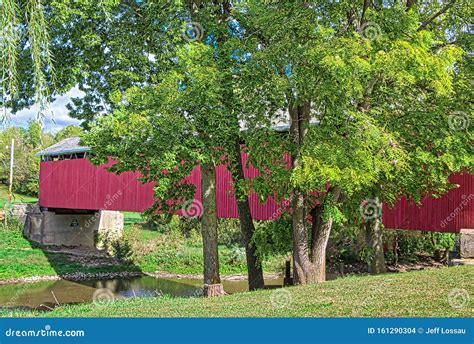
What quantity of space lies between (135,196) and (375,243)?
454 inches

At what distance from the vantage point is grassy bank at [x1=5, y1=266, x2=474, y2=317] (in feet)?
19.9

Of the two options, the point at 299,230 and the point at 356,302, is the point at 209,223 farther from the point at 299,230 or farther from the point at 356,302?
the point at 356,302

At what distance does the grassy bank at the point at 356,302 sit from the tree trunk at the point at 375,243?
389cm

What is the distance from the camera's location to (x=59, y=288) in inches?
843

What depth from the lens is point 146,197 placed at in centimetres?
2089

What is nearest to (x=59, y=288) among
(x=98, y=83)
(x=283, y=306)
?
(x=98, y=83)

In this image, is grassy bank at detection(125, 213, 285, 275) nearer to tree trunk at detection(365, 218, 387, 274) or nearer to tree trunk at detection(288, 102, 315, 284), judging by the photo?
tree trunk at detection(365, 218, 387, 274)

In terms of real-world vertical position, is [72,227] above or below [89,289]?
above

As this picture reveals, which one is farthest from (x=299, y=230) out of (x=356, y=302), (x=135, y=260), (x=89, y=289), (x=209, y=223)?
(x=135, y=260)

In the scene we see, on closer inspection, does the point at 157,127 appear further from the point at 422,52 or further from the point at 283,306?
the point at 422,52

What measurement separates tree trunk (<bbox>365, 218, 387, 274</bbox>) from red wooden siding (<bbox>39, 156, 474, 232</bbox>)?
47 cm

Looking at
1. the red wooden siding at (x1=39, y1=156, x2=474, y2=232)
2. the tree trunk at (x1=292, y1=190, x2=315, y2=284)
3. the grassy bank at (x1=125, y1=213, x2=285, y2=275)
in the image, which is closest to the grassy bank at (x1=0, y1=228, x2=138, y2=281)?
the grassy bank at (x1=125, y1=213, x2=285, y2=275)

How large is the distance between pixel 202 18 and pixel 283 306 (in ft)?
22.9

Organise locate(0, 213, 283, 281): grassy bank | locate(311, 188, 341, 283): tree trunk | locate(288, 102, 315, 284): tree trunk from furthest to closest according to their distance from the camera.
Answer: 1. locate(0, 213, 283, 281): grassy bank
2. locate(311, 188, 341, 283): tree trunk
3. locate(288, 102, 315, 284): tree trunk
